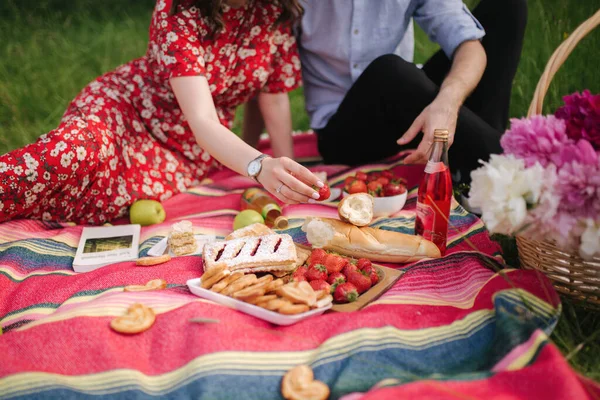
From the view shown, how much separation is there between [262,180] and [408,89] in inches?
34.3

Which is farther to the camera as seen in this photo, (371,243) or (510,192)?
(371,243)

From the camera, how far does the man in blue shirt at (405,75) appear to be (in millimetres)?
2248

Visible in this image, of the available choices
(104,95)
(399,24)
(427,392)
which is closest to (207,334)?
(427,392)

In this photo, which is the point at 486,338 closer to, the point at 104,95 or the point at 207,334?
the point at 207,334

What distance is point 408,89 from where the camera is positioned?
2.34 metres

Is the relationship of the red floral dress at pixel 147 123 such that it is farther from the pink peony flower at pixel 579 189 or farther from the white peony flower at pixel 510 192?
the pink peony flower at pixel 579 189

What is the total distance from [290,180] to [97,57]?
376cm

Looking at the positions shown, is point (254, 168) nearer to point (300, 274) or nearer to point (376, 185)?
point (300, 274)

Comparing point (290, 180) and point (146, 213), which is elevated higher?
point (290, 180)

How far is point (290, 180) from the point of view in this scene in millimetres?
1732

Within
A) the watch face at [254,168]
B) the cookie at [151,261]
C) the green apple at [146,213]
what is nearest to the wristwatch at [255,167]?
the watch face at [254,168]

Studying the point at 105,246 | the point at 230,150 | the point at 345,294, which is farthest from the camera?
the point at 105,246


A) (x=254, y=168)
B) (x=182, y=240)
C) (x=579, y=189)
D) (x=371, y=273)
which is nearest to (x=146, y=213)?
Answer: (x=182, y=240)

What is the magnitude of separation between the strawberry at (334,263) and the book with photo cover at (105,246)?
0.81 m
